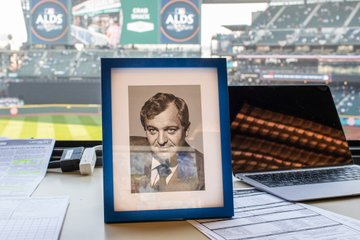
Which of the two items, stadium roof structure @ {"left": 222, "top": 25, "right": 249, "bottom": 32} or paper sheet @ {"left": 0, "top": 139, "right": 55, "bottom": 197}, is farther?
stadium roof structure @ {"left": 222, "top": 25, "right": 249, "bottom": 32}

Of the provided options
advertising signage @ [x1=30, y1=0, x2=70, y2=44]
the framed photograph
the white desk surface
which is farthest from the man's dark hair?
advertising signage @ [x1=30, y1=0, x2=70, y2=44]

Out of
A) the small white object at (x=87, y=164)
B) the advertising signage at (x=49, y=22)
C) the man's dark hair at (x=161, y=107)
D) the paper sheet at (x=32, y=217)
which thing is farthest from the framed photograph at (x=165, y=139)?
the advertising signage at (x=49, y=22)

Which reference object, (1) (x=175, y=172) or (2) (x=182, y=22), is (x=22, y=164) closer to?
(1) (x=175, y=172)

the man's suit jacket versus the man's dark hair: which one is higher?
the man's dark hair

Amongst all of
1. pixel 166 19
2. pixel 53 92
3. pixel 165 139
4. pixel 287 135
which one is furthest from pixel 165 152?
pixel 53 92

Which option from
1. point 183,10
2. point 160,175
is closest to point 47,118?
point 183,10

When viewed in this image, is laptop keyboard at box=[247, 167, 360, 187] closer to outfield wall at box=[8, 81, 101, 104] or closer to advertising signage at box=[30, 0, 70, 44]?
outfield wall at box=[8, 81, 101, 104]
